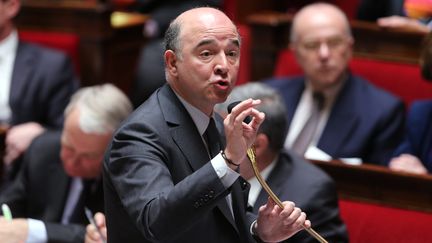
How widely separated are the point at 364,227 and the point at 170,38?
673mm

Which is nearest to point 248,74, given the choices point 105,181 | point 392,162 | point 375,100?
point 375,100

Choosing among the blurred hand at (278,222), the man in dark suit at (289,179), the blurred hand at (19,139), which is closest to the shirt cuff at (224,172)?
the blurred hand at (278,222)

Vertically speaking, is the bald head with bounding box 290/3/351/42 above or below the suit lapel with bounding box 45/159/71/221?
above

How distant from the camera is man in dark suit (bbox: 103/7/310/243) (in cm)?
95

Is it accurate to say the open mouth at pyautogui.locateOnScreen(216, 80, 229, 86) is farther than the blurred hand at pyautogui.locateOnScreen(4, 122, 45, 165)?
No

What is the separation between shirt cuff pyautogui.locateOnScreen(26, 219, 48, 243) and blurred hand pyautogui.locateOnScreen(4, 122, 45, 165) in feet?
1.45

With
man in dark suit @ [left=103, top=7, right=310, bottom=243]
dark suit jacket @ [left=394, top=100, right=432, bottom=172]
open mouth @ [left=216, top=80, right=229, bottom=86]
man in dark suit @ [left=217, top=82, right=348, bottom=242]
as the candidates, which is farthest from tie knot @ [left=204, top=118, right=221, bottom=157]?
dark suit jacket @ [left=394, top=100, right=432, bottom=172]

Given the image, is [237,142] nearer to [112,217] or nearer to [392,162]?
[112,217]

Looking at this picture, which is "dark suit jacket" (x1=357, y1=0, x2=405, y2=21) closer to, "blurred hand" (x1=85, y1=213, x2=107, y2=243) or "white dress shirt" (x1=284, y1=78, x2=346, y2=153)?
"white dress shirt" (x1=284, y1=78, x2=346, y2=153)

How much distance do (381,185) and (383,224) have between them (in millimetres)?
95

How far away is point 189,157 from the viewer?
3.45 feet

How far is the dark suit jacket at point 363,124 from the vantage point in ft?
6.53

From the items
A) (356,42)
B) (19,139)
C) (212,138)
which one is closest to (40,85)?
(19,139)

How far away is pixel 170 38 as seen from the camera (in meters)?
1.05
